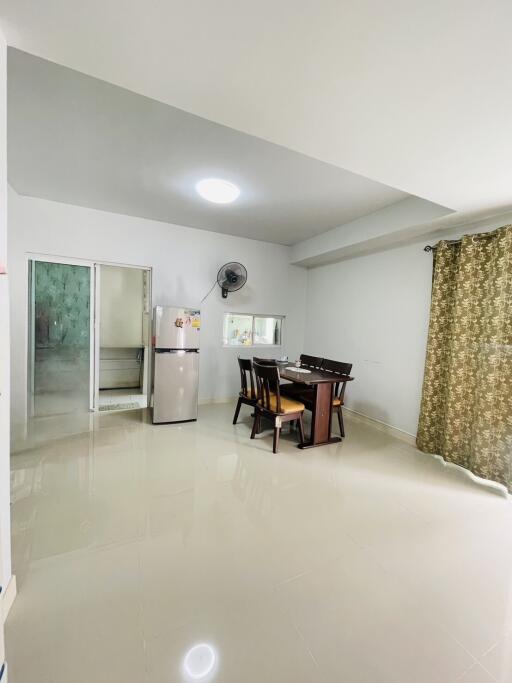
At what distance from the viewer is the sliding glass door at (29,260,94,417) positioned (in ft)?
12.0

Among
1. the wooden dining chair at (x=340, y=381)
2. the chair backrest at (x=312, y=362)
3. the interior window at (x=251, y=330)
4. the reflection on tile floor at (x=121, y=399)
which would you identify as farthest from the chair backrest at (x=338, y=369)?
the reflection on tile floor at (x=121, y=399)

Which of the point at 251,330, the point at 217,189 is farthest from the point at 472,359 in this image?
the point at 251,330

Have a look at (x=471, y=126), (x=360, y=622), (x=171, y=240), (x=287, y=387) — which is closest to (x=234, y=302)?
(x=171, y=240)

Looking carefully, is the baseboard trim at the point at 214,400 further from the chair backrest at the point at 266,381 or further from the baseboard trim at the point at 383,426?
the baseboard trim at the point at 383,426

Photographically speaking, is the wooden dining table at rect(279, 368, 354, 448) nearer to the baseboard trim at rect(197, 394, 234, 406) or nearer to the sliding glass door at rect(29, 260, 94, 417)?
the baseboard trim at rect(197, 394, 234, 406)

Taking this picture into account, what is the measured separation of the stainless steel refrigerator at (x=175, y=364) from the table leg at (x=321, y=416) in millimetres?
1595

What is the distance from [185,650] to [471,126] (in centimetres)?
283

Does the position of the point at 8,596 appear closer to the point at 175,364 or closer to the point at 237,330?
the point at 175,364

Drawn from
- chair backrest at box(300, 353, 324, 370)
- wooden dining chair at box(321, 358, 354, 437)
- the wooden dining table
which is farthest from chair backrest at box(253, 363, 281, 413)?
chair backrest at box(300, 353, 324, 370)

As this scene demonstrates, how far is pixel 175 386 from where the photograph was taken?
11.9ft

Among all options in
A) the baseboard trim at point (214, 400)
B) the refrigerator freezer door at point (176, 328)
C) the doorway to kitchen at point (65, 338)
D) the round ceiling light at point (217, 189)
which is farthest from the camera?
the baseboard trim at point (214, 400)

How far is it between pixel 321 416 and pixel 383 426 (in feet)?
3.71

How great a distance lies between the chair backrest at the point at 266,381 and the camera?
Result: 289 centimetres

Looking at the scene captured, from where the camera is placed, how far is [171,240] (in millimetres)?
4160
